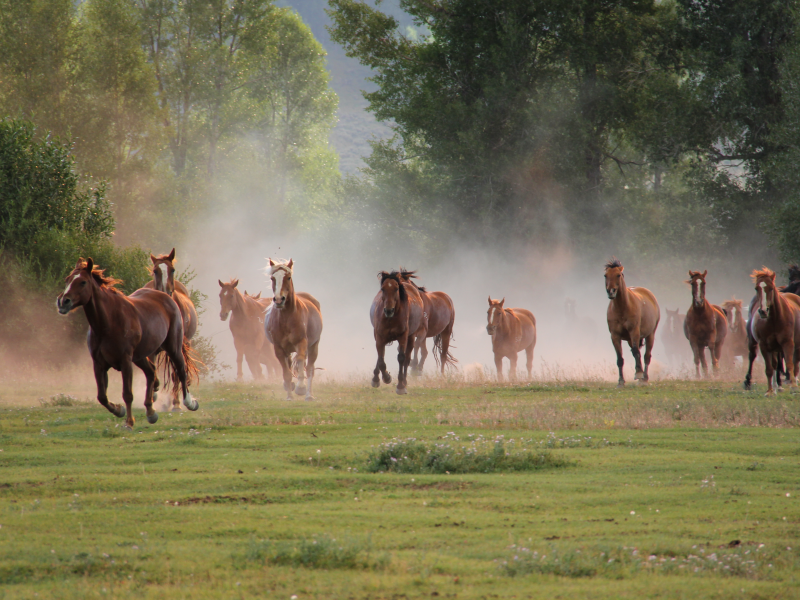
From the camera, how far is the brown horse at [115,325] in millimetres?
9938

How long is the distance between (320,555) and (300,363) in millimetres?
11926

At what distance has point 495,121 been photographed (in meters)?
39.9

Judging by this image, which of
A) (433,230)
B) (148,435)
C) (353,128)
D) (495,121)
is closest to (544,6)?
(495,121)

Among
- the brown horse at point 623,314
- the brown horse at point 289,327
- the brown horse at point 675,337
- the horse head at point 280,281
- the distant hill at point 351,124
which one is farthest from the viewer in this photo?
the distant hill at point 351,124

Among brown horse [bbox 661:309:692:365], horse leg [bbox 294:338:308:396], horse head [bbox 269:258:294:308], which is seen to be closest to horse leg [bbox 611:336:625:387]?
horse leg [bbox 294:338:308:396]

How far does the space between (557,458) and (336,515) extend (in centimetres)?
342

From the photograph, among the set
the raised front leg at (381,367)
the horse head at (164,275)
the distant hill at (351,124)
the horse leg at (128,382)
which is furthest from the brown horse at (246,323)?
the distant hill at (351,124)

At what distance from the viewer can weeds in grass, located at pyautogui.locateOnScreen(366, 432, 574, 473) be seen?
28.2ft

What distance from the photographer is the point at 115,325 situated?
10.4 m

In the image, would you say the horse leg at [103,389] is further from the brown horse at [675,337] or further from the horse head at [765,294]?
the brown horse at [675,337]

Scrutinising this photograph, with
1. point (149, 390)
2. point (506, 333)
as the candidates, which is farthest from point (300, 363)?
point (506, 333)

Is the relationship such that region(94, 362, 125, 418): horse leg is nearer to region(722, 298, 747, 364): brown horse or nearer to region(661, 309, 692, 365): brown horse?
region(722, 298, 747, 364): brown horse

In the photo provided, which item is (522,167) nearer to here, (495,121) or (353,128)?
(495,121)

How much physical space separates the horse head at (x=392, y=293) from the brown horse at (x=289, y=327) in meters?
1.68
